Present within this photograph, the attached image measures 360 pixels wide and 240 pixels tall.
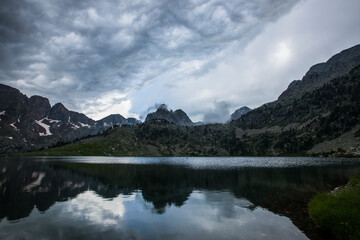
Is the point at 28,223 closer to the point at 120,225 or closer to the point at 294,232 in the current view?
the point at 120,225

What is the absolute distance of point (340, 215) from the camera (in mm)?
25109

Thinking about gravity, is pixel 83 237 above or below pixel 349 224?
below

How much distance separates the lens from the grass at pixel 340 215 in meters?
22.6

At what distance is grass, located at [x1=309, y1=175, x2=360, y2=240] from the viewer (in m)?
22.6

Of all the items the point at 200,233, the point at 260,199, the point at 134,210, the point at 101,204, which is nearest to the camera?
the point at 200,233

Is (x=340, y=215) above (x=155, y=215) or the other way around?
above

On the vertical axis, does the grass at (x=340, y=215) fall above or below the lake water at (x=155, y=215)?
above

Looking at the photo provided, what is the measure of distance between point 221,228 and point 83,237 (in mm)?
16016

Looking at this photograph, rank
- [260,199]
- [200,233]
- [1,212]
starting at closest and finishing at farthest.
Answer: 1. [200,233]
2. [1,212]
3. [260,199]

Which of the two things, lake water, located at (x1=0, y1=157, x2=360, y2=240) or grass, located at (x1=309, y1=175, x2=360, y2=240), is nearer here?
grass, located at (x1=309, y1=175, x2=360, y2=240)

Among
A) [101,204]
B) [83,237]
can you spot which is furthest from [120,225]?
[101,204]

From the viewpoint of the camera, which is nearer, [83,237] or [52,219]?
[83,237]

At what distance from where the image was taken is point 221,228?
29219 millimetres

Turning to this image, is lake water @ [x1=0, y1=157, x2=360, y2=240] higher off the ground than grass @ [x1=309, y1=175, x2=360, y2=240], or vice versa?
grass @ [x1=309, y1=175, x2=360, y2=240]
